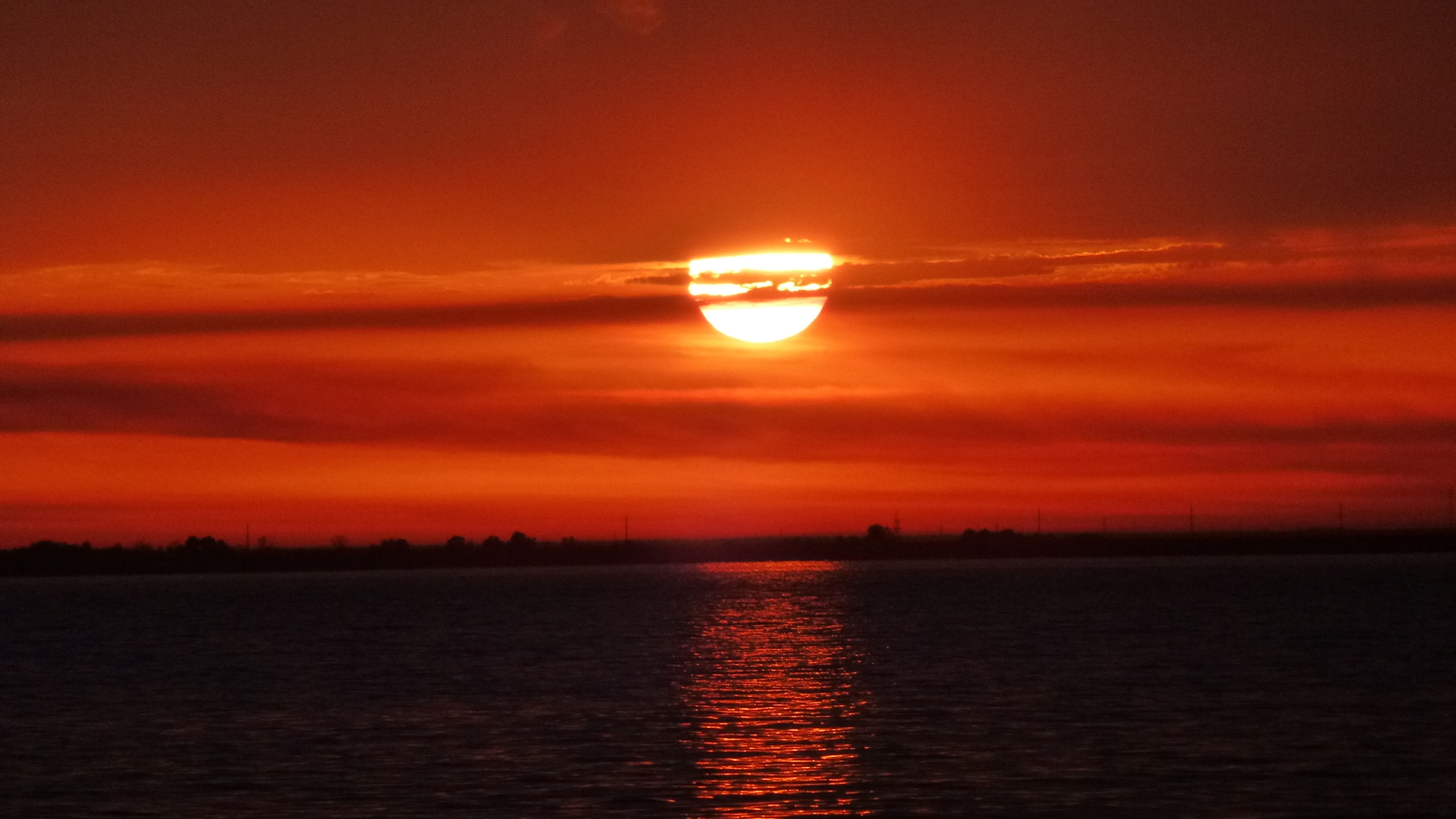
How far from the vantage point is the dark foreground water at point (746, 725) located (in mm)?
38906

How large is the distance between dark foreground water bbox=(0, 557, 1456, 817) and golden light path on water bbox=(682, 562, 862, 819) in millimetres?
187

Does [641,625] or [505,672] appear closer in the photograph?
[505,672]

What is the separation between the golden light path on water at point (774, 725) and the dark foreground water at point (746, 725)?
0.19 metres

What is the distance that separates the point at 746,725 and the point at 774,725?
34.5 inches

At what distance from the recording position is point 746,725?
5353cm

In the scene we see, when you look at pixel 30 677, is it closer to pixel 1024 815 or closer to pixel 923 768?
pixel 923 768

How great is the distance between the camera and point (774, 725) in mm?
53500

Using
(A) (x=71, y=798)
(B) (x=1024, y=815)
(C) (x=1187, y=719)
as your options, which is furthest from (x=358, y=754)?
(C) (x=1187, y=719)

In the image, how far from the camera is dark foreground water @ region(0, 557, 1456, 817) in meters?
38.9

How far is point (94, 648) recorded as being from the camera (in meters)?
105

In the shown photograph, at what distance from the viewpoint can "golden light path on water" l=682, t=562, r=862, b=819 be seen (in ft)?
127

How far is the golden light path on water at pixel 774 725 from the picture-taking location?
127ft

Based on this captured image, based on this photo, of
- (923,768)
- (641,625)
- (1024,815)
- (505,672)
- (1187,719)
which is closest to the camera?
(1024,815)

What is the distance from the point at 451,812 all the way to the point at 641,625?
Answer: 305ft
